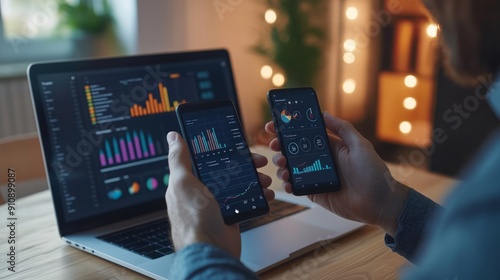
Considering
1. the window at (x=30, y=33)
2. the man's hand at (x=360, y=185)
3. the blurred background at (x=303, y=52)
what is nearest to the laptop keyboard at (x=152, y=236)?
the man's hand at (x=360, y=185)

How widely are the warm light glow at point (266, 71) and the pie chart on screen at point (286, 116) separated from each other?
7.44ft

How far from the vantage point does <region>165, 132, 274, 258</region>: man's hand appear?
73cm

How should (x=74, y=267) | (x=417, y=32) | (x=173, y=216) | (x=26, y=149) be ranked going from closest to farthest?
(x=173, y=216), (x=74, y=267), (x=26, y=149), (x=417, y=32)

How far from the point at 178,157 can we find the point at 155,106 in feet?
1.24

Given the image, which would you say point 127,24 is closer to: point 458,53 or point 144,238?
point 144,238

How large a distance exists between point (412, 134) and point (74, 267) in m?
2.64

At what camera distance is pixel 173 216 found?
77 centimetres

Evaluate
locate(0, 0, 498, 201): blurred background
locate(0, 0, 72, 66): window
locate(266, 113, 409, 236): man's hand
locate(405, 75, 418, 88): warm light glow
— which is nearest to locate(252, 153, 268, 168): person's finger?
locate(266, 113, 409, 236): man's hand

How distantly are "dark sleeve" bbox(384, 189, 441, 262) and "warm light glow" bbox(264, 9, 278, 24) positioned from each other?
93.0 inches

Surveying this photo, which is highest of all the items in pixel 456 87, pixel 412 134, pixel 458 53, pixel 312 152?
pixel 458 53

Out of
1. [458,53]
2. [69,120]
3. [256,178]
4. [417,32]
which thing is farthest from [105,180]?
[417,32]

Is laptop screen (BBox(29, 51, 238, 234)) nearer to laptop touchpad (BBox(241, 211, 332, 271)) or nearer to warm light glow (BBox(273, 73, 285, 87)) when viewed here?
laptop touchpad (BBox(241, 211, 332, 271))

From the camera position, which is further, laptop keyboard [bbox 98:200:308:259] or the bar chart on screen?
the bar chart on screen

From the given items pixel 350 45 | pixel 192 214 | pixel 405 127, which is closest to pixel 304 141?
pixel 192 214
